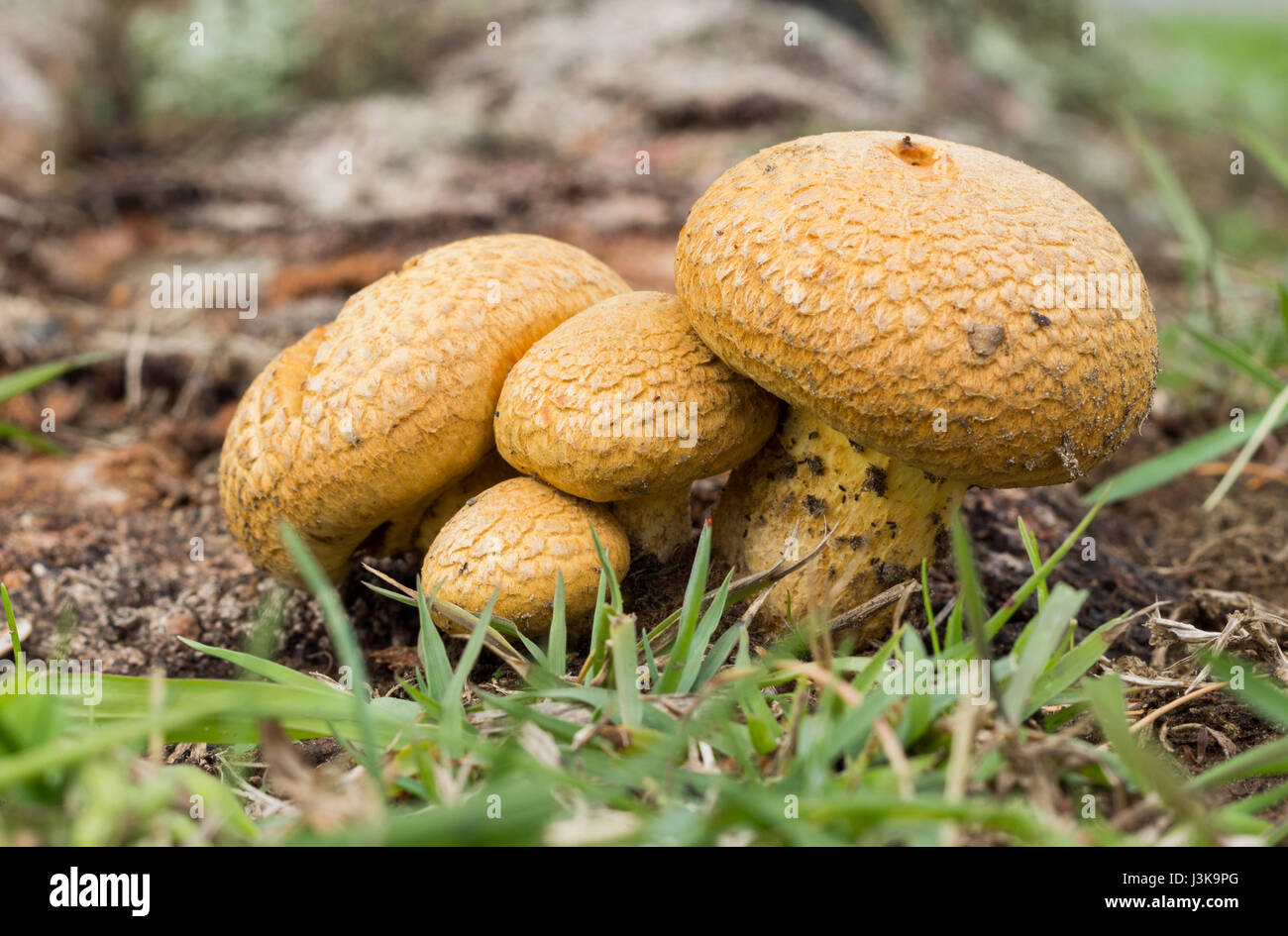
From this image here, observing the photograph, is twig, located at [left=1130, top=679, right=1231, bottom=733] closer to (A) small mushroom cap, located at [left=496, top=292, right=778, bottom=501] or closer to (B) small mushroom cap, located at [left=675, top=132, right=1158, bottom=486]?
(B) small mushroom cap, located at [left=675, top=132, right=1158, bottom=486]

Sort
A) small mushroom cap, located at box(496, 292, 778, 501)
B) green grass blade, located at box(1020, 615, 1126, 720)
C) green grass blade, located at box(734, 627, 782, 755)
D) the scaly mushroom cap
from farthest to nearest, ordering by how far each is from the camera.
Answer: the scaly mushroom cap < small mushroom cap, located at box(496, 292, 778, 501) < green grass blade, located at box(1020, 615, 1126, 720) < green grass blade, located at box(734, 627, 782, 755)

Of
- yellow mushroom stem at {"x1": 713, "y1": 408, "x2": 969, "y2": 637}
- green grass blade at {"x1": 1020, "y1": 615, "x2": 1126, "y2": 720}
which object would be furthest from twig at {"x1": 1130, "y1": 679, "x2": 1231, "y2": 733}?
yellow mushroom stem at {"x1": 713, "y1": 408, "x2": 969, "y2": 637}

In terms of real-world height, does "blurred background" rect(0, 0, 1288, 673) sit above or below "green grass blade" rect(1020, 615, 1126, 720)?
above

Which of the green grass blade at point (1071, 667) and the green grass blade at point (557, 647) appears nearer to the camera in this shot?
the green grass blade at point (1071, 667)

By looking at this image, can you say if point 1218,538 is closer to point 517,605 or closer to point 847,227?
point 847,227

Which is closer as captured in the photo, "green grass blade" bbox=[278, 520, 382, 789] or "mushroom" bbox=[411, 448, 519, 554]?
"green grass blade" bbox=[278, 520, 382, 789]

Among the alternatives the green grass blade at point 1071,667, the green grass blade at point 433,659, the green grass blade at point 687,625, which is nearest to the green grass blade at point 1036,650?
the green grass blade at point 1071,667

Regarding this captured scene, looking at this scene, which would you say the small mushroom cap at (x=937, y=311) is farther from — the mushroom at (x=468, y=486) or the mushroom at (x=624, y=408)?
the mushroom at (x=468, y=486)
